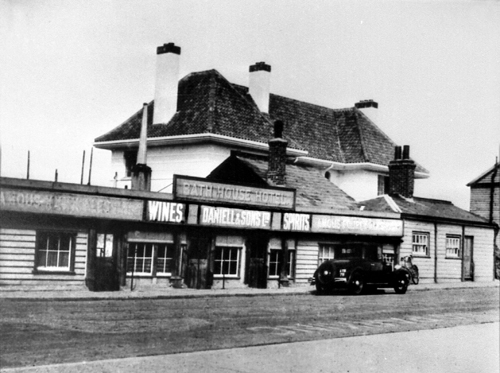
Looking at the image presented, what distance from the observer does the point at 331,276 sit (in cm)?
2292

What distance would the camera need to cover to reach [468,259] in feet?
109

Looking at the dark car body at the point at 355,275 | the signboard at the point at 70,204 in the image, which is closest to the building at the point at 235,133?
the signboard at the point at 70,204

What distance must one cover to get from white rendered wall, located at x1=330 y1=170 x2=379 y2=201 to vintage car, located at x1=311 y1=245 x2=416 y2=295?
11.6 meters

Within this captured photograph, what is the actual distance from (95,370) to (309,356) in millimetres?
3347

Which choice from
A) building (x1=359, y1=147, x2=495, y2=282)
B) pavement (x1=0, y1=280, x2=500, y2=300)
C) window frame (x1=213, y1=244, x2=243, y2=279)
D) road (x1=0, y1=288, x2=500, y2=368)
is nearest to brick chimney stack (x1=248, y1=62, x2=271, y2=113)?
building (x1=359, y1=147, x2=495, y2=282)

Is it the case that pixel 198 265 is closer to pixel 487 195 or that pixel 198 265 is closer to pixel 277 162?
pixel 277 162

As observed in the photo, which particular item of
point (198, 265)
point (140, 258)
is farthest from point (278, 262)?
point (140, 258)

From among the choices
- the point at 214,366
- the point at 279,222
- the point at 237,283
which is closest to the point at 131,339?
the point at 214,366

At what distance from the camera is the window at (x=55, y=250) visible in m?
18.4

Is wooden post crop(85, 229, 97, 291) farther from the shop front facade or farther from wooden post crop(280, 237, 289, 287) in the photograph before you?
wooden post crop(280, 237, 289, 287)

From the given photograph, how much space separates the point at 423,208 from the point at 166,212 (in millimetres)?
15237

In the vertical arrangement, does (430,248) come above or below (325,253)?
above

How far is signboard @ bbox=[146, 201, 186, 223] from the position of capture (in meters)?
20.6

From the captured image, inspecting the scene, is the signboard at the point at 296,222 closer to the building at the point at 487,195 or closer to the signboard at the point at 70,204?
the signboard at the point at 70,204
